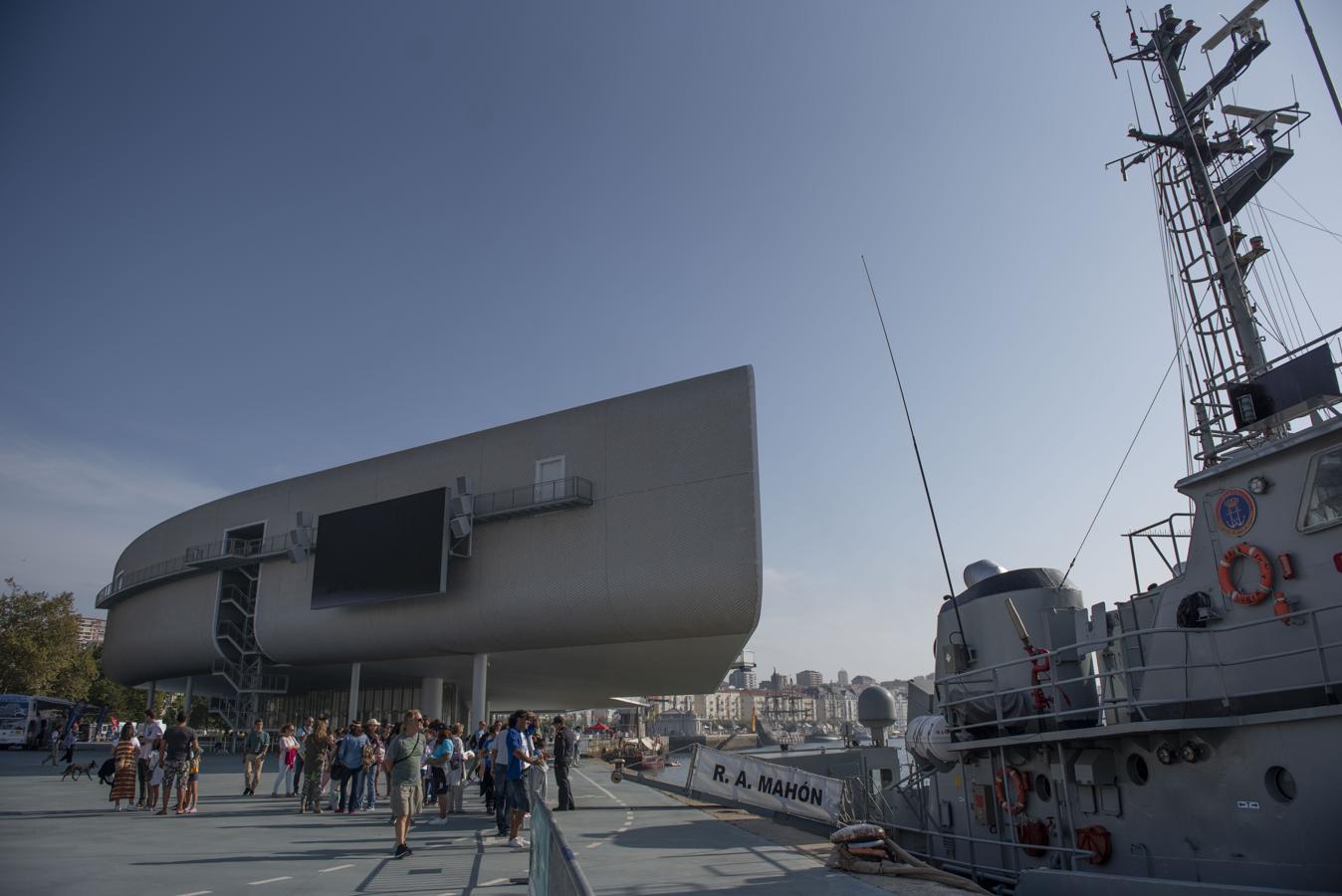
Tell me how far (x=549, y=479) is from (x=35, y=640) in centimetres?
5615

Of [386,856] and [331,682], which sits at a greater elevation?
[331,682]

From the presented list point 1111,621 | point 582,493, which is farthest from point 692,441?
point 1111,621

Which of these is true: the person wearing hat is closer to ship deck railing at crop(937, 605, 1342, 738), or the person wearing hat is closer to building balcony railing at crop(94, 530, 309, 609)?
ship deck railing at crop(937, 605, 1342, 738)

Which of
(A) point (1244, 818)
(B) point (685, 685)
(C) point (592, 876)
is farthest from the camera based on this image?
(B) point (685, 685)

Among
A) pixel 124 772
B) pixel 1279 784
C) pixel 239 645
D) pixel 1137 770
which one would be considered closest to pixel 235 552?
pixel 239 645

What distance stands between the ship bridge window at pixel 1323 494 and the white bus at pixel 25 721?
54.9 m

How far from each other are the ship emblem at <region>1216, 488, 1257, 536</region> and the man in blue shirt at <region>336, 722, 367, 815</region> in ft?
51.6

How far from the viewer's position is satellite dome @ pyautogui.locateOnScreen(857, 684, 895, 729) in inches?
1036

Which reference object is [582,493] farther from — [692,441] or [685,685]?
[685,685]

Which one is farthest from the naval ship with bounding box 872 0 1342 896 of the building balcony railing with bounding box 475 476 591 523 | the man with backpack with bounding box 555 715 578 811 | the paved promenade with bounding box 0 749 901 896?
the building balcony railing with bounding box 475 476 591 523

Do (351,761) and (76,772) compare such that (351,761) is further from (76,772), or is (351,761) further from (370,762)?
(76,772)

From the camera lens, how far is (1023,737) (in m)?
12.1

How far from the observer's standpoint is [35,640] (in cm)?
6475

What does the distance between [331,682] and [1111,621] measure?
51349 mm
